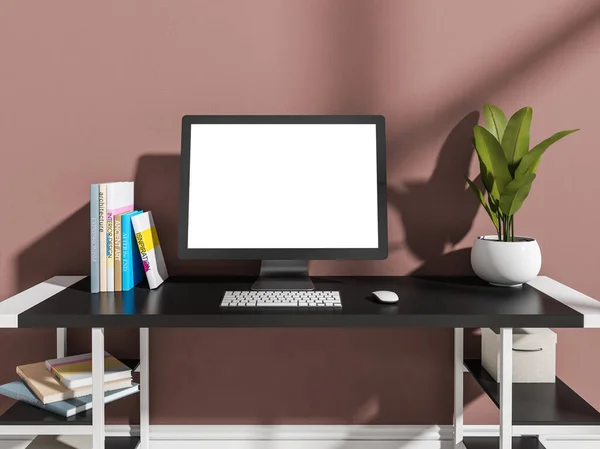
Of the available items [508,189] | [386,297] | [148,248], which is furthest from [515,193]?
[148,248]

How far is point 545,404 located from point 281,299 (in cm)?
80

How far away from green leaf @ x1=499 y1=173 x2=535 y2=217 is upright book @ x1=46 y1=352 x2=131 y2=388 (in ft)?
3.96

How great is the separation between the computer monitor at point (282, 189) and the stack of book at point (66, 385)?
0.41 meters

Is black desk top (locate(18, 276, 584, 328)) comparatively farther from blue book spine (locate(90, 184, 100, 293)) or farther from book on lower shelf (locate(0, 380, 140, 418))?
book on lower shelf (locate(0, 380, 140, 418))

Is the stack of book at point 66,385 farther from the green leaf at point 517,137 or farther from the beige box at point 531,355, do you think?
the green leaf at point 517,137

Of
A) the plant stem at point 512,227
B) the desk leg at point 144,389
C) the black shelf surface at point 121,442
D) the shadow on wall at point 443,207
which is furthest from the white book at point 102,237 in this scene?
the plant stem at point 512,227

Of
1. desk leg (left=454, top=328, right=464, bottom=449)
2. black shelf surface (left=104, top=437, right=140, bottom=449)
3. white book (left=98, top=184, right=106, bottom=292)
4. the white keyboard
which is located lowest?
black shelf surface (left=104, top=437, right=140, bottom=449)

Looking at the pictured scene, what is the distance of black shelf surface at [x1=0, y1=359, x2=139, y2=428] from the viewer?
61.8 inches

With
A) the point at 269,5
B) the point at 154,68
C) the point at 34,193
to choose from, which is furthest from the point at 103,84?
the point at 269,5

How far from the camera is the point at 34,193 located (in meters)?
2.00

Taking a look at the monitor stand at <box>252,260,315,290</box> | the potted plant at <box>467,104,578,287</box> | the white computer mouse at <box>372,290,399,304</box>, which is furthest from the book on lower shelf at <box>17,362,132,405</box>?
the potted plant at <box>467,104,578,287</box>

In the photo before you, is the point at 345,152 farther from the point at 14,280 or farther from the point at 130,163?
the point at 14,280

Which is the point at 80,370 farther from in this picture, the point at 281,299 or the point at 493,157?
the point at 493,157

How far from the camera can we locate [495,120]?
1.85 m
